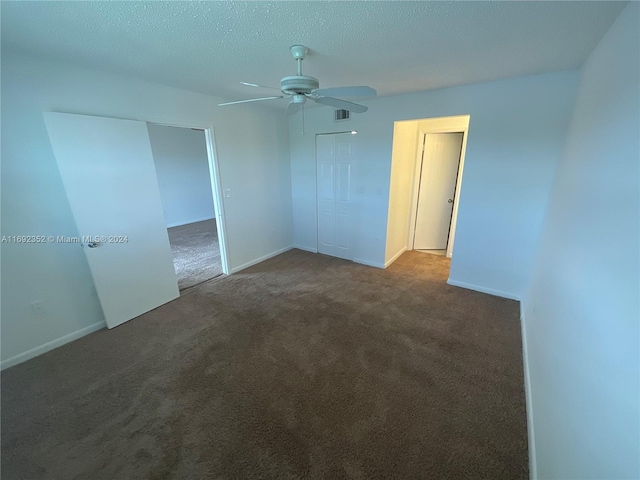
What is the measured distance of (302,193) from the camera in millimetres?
4582

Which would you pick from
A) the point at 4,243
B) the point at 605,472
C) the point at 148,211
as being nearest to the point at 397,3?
the point at 605,472

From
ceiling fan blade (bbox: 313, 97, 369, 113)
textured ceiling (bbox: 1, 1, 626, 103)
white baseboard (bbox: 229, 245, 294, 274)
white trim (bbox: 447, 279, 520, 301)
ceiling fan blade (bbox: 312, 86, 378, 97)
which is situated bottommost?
white trim (bbox: 447, 279, 520, 301)

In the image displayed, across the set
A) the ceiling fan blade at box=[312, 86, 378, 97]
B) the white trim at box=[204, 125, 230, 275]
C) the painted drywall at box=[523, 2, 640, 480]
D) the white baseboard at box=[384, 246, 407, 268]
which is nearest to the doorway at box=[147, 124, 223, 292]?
the white trim at box=[204, 125, 230, 275]

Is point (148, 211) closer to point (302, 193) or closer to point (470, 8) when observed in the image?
point (302, 193)

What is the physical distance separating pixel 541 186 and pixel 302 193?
10.8ft

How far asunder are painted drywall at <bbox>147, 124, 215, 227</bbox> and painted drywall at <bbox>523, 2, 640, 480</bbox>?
283 inches

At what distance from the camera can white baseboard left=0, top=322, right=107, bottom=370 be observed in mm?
2119

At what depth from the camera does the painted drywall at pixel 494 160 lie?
2.55m

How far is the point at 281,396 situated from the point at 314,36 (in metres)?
2.53

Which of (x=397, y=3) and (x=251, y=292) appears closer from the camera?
(x=397, y=3)

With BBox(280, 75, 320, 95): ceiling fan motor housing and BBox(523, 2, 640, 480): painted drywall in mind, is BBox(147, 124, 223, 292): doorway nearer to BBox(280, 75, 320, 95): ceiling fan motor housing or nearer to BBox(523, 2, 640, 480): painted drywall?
BBox(280, 75, 320, 95): ceiling fan motor housing

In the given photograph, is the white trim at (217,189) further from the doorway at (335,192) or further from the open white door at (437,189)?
the open white door at (437,189)

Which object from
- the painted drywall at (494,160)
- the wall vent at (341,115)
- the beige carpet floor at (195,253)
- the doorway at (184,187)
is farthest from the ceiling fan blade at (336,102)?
the doorway at (184,187)

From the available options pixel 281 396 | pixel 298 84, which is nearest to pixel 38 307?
pixel 281 396
